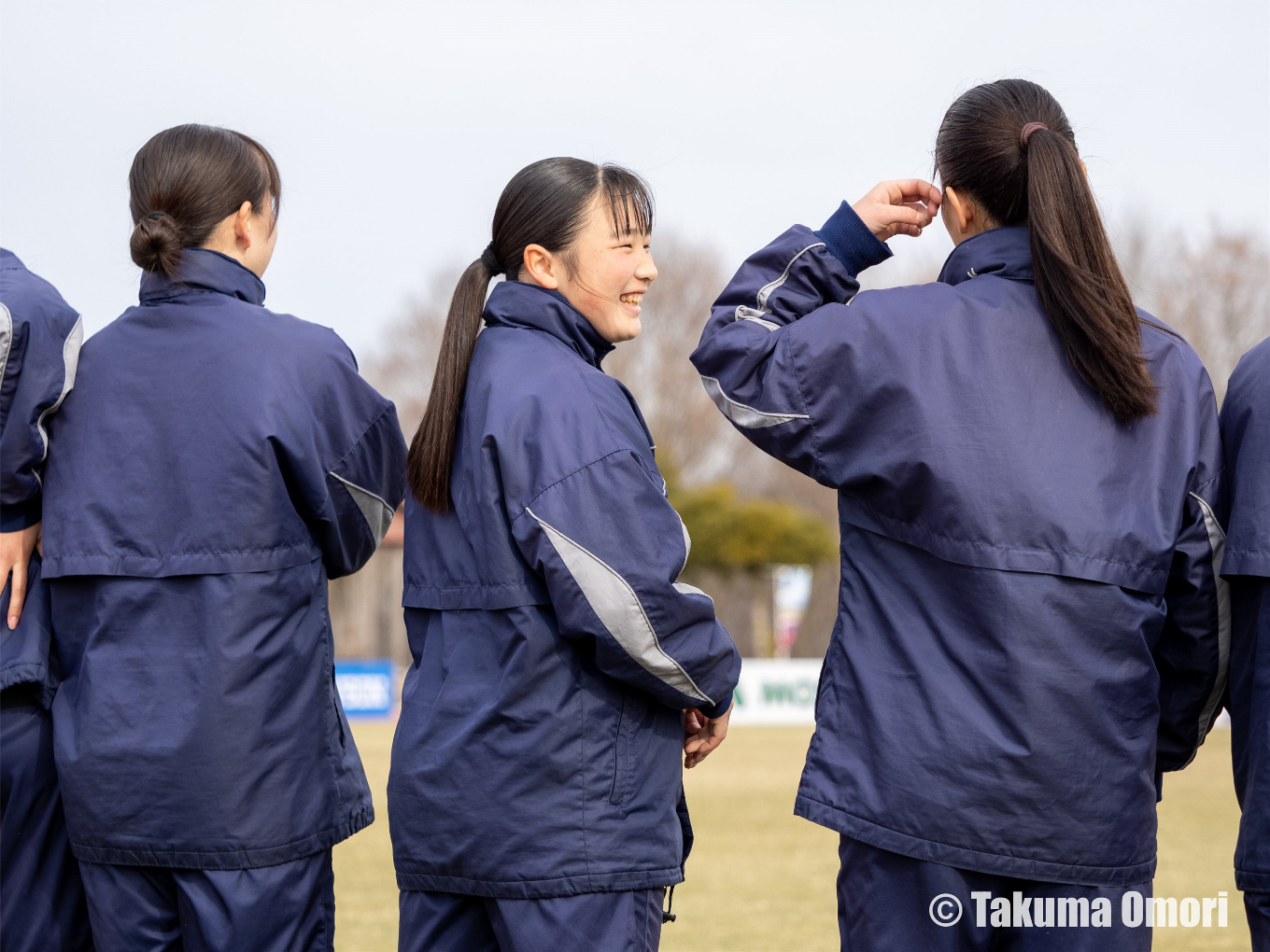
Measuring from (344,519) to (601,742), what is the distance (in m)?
0.73

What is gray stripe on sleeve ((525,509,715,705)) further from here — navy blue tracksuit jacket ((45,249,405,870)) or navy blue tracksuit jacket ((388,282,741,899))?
navy blue tracksuit jacket ((45,249,405,870))

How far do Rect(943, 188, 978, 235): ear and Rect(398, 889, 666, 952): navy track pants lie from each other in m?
1.30

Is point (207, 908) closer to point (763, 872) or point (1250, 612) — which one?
point (1250, 612)

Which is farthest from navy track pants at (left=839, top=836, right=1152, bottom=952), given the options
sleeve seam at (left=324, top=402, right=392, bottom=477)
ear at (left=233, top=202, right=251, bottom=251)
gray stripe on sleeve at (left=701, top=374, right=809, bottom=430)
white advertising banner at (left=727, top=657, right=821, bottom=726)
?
white advertising banner at (left=727, top=657, right=821, bottom=726)

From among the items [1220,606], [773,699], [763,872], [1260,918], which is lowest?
[773,699]

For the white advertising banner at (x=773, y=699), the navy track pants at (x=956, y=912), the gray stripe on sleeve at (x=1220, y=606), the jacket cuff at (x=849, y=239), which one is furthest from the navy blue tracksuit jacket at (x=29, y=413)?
the white advertising banner at (x=773, y=699)

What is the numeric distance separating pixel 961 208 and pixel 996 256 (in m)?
0.14

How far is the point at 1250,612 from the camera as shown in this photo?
2.25 metres

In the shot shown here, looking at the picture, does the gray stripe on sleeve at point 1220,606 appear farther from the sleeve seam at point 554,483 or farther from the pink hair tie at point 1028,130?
the sleeve seam at point 554,483

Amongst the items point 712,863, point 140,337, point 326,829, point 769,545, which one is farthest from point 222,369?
point 769,545

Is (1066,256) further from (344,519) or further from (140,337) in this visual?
(140,337)

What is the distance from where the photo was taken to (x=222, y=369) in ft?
8.50

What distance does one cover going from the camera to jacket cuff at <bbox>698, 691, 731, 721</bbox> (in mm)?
2508

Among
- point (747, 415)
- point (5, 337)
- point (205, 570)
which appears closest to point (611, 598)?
point (747, 415)
